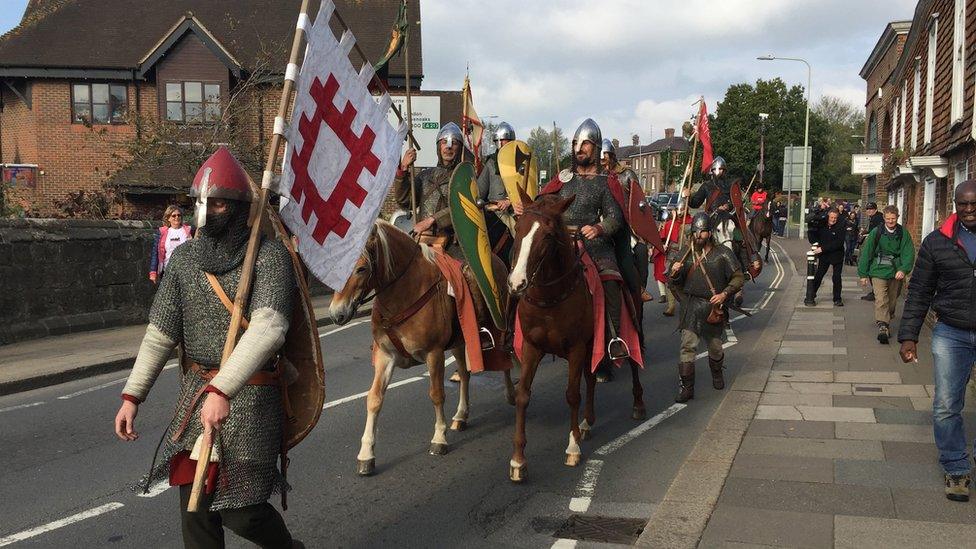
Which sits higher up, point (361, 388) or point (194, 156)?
point (194, 156)

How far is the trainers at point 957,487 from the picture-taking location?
17.0ft

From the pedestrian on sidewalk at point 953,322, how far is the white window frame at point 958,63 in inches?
402

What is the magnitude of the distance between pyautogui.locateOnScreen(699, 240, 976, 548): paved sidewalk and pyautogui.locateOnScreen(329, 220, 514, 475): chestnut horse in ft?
7.62

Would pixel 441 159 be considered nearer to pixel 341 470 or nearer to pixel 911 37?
pixel 341 470

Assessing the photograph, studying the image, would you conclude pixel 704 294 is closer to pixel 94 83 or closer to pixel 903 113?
pixel 903 113

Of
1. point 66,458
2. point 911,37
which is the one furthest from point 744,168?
point 66,458

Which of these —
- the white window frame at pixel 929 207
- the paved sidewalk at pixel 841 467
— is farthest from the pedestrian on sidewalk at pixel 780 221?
the paved sidewalk at pixel 841 467

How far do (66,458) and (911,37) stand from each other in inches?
923

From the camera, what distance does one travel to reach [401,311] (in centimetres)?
622

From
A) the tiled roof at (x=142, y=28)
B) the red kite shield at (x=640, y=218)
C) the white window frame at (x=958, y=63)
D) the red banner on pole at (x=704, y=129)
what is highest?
the tiled roof at (x=142, y=28)

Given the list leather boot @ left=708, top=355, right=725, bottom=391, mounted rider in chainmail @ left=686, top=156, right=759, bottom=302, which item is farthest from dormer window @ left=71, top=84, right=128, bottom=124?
leather boot @ left=708, top=355, right=725, bottom=391

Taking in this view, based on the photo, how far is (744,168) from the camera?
2648 inches

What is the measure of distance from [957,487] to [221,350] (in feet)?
14.8

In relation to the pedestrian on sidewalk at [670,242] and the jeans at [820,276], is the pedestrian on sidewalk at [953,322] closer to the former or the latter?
the pedestrian on sidewalk at [670,242]
